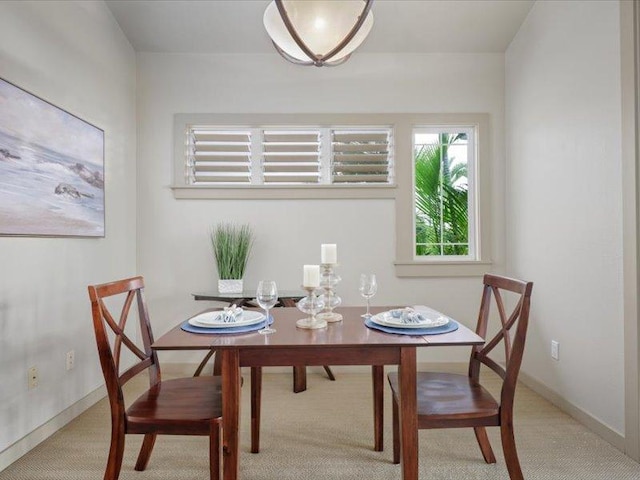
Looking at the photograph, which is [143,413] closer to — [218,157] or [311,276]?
[311,276]

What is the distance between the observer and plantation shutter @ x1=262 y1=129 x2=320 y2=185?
3182mm

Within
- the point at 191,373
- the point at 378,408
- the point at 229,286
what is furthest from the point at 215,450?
the point at 191,373

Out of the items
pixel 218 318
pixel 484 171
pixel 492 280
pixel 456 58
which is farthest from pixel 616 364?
pixel 456 58

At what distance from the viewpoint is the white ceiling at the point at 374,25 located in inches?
109

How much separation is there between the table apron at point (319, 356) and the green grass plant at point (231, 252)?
159 cm

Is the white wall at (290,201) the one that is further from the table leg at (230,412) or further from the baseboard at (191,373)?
the table leg at (230,412)

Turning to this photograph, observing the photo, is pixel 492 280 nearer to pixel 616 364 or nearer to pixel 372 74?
pixel 616 364

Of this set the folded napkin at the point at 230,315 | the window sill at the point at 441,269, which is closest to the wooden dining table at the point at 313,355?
the folded napkin at the point at 230,315

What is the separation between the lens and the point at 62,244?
7.43ft

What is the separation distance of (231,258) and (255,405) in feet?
4.14

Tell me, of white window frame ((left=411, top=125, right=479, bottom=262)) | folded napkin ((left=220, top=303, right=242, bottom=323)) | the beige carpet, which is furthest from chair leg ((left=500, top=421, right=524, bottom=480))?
white window frame ((left=411, top=125, right=479, bottom=262))

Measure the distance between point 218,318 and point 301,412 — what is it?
3.75ft

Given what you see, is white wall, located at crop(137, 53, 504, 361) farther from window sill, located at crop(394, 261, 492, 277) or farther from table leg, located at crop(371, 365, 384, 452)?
table leg, located at crop(371, 365, 384, 452)

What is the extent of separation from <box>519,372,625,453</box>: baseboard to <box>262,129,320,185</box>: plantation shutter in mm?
2224
